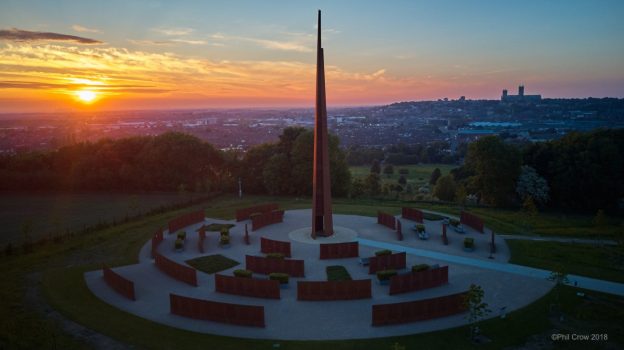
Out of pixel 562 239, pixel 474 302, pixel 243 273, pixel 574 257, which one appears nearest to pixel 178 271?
pixel 243 273

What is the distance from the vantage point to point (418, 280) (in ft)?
77.5

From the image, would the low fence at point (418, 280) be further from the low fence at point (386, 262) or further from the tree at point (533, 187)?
the tree at point (533, 187)

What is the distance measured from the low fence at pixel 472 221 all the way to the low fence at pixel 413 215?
3.55m

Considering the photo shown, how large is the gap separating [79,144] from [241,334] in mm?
59042

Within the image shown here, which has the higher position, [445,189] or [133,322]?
[445,189]

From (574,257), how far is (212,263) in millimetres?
23938

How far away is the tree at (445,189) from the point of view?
59.7m

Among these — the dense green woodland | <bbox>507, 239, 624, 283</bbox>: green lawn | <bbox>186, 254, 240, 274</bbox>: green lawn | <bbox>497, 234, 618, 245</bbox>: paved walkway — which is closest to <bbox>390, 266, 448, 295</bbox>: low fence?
<bbox>507, 239, 624, 283</bbox>: green lawn

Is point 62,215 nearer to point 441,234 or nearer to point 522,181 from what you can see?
point 441,234

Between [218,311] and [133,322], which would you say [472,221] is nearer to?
[218,311]

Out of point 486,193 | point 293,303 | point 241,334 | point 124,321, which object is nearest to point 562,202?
point 486,193

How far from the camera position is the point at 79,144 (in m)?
66.6

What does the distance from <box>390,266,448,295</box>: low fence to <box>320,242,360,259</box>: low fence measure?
6.14m

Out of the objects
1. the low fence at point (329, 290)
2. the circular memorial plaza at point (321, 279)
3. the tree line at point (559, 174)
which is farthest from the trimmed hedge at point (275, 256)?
the tree line at point (559, 174)
